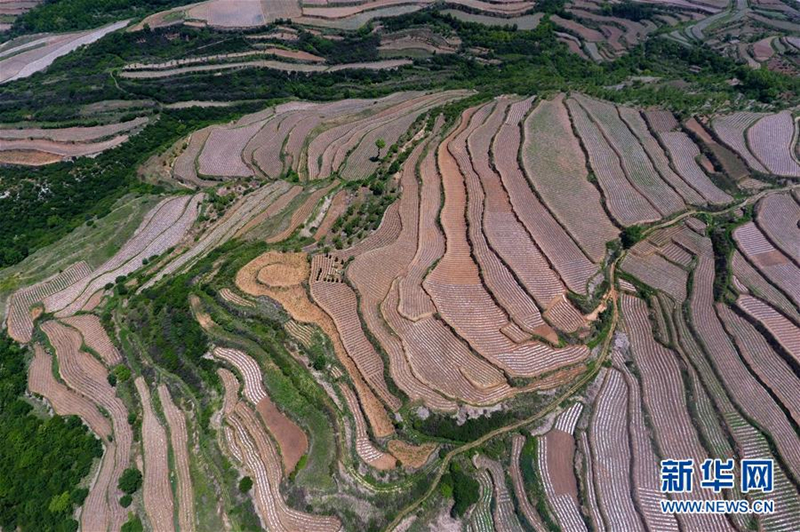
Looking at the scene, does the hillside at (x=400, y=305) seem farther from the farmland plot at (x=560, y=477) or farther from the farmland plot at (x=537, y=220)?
the farmland plot at (x=537, y=220)

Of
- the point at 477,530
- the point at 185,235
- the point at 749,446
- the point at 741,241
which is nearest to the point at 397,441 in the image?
the point at 477,530

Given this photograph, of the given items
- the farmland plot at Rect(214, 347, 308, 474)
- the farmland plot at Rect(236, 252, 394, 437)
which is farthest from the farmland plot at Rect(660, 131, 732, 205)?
the farmland plot at Rect(214, 347, 308, 474)

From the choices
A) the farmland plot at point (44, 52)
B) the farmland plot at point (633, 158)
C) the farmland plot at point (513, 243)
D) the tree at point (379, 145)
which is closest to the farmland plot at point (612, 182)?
the farmland plot at point (633, 158)

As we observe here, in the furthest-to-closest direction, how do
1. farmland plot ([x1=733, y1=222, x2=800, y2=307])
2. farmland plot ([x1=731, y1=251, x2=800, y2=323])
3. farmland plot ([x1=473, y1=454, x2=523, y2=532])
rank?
farmland plot ([x1=733, y1=222, x2=800, y2=307]), farmland plot ([x1=731, y1=251, x2=800, y2=323]), farmland plot ([x1=473, y1=454, x2=523, y2=532])

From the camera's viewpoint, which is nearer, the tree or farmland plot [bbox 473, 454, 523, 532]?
farmland plot [bbox 473, 454, 523, 532]

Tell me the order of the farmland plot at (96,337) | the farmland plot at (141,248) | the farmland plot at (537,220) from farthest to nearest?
the farmland plot at (141,248) < the farmland plot at (537,220) < the farmland plot at (96,337)

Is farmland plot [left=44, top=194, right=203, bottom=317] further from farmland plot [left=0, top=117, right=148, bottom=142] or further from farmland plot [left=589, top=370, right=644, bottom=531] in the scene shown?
farmland plot [left=589, top=370, right=644, bottom=531]

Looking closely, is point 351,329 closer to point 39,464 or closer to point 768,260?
point 39,464

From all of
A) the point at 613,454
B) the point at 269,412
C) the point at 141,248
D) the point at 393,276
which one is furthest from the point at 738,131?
the point at 141,248

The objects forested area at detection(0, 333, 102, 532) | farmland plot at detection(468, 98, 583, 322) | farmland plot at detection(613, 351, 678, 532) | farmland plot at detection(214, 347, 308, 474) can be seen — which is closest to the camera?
farmland plot at detection(613, 351, 678, 532)

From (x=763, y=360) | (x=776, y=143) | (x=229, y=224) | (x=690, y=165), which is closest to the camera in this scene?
(x=763, y=360)

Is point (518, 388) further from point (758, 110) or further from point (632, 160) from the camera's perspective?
point (758, 110)
